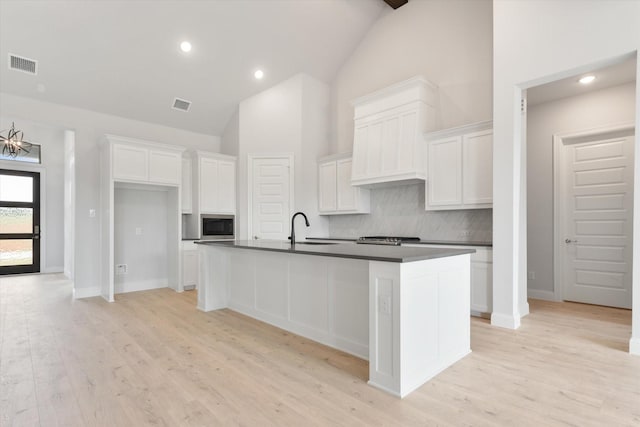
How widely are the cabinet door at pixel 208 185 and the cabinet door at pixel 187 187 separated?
0.94 feet

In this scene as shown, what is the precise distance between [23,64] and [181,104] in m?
2.13

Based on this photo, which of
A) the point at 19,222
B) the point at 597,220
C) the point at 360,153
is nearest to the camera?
the point at 597,220

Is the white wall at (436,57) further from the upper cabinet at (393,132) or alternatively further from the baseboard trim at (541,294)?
the baseboard trim at (541,294)

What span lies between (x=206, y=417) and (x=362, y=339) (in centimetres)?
128

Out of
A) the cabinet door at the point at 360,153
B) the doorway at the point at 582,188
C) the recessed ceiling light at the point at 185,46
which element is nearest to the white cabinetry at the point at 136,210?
the recessed ceiling light at the point at 185,46

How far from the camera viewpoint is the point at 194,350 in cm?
296

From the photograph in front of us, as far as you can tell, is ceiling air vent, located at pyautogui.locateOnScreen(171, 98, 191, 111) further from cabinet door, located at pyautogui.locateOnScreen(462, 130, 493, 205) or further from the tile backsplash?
cabinet door, located at pyautogui.locateOnScreen(462, 130, 493, 205)

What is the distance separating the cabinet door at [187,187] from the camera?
602 centimetres

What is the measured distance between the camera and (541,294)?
4.99 metres

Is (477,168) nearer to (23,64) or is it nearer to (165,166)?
(165,166)

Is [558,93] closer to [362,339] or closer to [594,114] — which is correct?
[594,114]

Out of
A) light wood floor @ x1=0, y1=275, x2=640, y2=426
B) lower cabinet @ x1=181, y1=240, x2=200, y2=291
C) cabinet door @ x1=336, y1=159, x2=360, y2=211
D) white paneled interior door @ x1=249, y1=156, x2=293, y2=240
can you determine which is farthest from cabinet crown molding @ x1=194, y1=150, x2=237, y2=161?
light wood floor @ x1=0, y1=275, x2=640, y2=426

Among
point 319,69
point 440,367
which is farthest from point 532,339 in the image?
point 319,69

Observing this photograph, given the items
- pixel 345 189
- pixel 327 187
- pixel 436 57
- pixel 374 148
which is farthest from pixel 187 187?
pixel 436 57
